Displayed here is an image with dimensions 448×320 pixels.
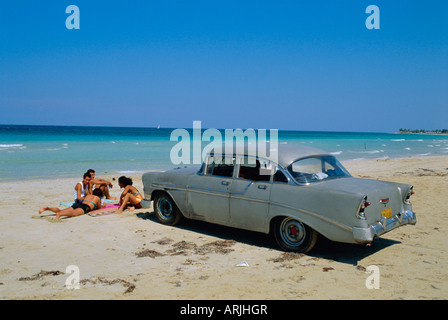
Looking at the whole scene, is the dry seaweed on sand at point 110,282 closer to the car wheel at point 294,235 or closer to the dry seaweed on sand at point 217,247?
the dry seaweed on sand at point 217,247

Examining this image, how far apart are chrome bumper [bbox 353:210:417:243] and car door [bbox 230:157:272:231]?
1.48m

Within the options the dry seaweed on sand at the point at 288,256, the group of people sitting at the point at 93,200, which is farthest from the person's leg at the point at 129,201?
the dry seaweed on sand at the point at 288,256

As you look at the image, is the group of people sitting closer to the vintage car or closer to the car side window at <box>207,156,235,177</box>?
the vintage car

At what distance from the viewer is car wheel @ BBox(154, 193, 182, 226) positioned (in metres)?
7.60

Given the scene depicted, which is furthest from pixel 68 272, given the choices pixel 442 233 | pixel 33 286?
pixel 442 233

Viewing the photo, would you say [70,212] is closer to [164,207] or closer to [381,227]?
[164,207]

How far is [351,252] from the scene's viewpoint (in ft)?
19.5

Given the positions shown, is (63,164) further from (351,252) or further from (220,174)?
(351,252)

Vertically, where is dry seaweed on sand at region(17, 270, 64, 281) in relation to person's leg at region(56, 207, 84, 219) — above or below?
below

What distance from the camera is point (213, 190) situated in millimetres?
6688

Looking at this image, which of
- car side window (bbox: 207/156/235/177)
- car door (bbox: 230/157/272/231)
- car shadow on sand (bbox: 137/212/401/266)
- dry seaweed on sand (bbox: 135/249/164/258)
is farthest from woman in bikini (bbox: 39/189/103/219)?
car door (bbox: 230/157/272/231)
